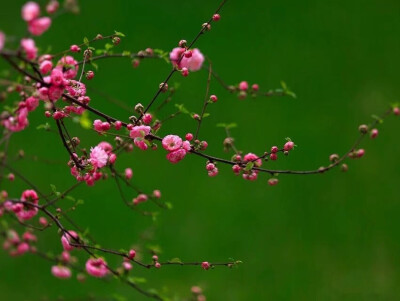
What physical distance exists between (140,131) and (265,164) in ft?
4.54

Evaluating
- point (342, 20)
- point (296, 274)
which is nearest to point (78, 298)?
point (296, 274)

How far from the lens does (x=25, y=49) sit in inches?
30.7

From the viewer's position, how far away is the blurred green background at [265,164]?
2064 millimetres

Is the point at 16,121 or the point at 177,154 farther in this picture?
the point at 177,154

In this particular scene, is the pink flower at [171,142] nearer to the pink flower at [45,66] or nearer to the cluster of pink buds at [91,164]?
the cluster of pink buds at [91,164]

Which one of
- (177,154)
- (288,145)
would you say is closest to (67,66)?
(177,154)

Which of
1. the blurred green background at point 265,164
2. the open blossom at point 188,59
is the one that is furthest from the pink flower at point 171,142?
the blurred green background at point 265,164

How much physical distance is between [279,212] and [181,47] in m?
1.30

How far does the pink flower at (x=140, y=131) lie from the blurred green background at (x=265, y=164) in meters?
1.05

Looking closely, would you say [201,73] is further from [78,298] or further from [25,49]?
[25,49]

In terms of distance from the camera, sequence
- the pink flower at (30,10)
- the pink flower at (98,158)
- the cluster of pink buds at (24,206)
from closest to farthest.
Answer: the pink flower at (30,10) → the cluster of pink buds at (24,206) → the pink flower at (98,158)

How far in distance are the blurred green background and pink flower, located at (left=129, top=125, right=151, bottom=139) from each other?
1051 mm

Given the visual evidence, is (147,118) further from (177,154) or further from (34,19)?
(34,19)

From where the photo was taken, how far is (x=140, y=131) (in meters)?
0.95
